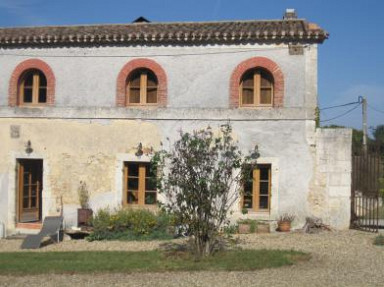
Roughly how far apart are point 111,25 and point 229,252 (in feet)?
30.0

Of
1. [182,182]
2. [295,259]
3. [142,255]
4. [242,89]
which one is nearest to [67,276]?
[142,255]

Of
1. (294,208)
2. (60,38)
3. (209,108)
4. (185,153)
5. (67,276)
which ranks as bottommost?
(67,276)

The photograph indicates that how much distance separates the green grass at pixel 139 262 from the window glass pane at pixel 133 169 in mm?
3967

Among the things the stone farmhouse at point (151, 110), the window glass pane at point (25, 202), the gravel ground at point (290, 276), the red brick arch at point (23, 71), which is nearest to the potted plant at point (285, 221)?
the stone farmhouse at point (151, 110)

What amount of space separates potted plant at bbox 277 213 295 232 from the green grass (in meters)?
2.94

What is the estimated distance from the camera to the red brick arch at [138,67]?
598 inches

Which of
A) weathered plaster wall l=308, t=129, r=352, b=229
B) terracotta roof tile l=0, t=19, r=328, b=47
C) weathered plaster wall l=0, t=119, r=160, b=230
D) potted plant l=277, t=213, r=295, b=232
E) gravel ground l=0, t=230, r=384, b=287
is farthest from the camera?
weathered plaster wall l=0, t=119, r=160, b=230

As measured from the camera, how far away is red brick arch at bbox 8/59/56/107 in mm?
15828

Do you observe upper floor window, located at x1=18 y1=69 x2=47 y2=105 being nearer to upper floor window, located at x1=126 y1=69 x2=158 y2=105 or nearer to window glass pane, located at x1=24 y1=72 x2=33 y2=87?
window glass pane, located at x1=24 y1=72 x2=33 y2=87

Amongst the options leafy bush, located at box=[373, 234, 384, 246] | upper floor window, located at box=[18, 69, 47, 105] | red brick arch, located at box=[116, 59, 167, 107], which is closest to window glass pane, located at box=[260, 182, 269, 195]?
leafy bush, located at box=[373, 234, 384, 246]

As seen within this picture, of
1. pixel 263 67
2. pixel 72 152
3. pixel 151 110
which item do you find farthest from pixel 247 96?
pixel 72 152

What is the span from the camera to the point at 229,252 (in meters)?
11.2

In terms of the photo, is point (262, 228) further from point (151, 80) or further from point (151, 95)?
point (151, 80)

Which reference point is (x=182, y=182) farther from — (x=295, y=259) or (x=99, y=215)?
(x=99, y=215)
